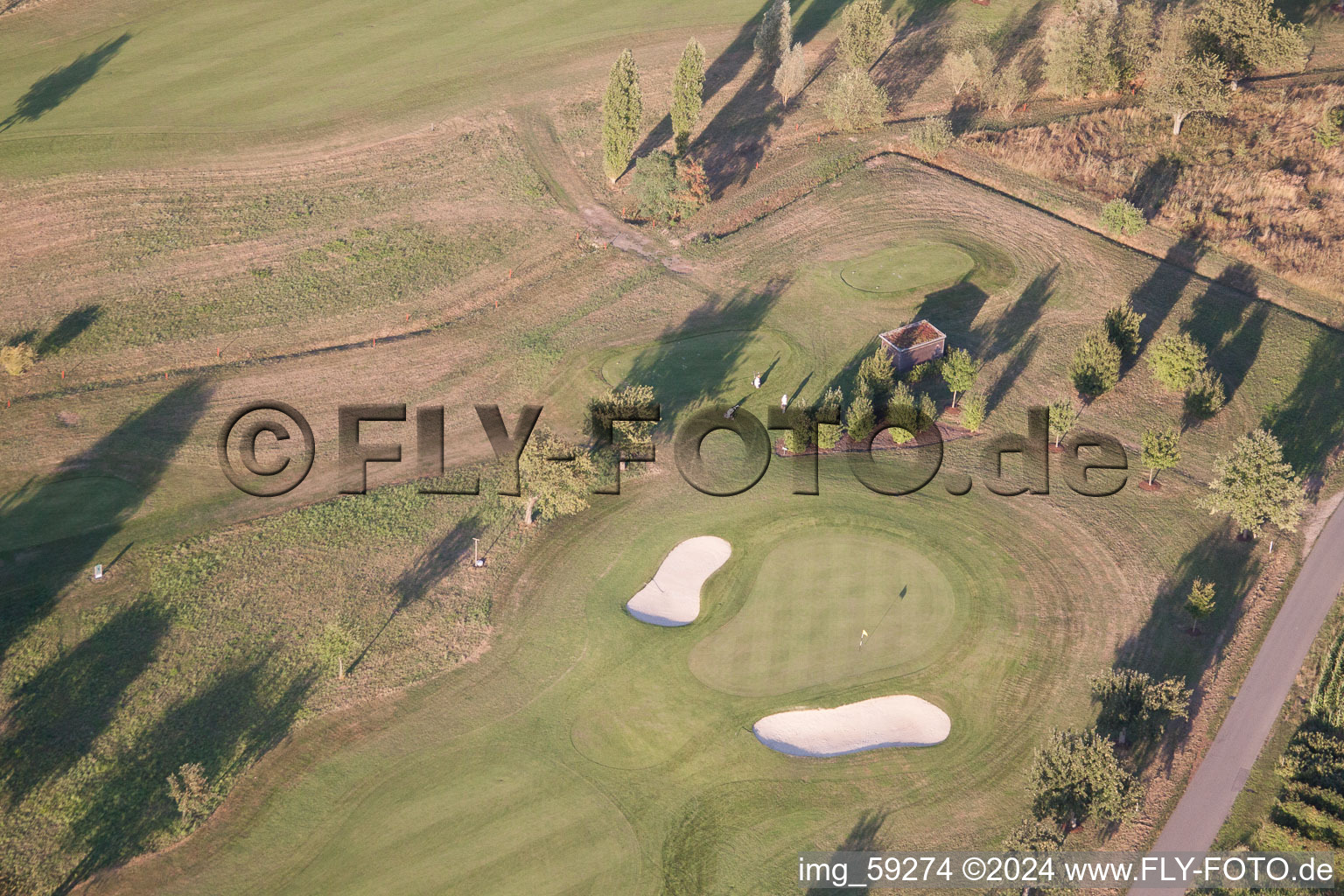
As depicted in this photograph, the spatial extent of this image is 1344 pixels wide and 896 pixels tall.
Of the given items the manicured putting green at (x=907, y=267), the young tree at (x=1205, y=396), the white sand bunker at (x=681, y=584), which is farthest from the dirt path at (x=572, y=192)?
the young tree at (x=1205, y=396)

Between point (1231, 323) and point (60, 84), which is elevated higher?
point (60, 84)

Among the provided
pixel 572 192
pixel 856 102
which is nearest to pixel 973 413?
pixel 856 102

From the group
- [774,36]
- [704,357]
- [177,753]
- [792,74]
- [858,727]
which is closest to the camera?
[177,753]

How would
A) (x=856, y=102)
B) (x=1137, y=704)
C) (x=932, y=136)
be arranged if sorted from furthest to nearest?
(x=856, y=102) < (x=932, y=136) < (x=1137, y=704)

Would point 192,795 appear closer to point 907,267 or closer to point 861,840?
point 861,840

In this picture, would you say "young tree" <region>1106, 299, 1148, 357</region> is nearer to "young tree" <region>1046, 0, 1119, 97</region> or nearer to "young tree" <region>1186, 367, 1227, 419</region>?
"young tree" <region>1186, 367, 1227, 419</region>

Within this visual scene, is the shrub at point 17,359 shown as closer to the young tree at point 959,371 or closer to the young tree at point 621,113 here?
the young tree at point 621,113

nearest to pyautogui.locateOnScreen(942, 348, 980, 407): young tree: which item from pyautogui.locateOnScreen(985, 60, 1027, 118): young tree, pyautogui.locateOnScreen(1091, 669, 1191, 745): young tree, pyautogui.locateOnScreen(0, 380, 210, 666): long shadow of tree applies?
pyautogui.locateOnScreen(1091, 669, 1191, 745): young tree

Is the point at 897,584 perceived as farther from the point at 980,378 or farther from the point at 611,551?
the point at 980,378
